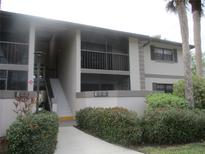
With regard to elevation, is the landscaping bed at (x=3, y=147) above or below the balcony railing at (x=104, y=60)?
below

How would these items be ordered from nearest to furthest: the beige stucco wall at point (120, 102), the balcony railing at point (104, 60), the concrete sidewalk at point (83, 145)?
the concrete sidewalk at point (83, 145), the beige stucco wall at point (120, 102), the balcony railing at point (104, 60)

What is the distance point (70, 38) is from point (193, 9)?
9.37m

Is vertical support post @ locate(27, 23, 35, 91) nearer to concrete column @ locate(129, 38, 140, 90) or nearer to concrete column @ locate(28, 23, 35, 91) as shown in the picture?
concrete column @ locate(28, 23, 35, 91)

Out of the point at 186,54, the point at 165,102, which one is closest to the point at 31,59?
the point at 165,102

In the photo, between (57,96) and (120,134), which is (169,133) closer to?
(120,134)

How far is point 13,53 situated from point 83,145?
7574 millimetres

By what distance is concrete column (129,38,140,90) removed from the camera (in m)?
16.8

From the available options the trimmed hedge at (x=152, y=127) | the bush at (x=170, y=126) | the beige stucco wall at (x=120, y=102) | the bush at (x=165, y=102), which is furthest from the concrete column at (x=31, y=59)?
the bush at (x=170, y=126)

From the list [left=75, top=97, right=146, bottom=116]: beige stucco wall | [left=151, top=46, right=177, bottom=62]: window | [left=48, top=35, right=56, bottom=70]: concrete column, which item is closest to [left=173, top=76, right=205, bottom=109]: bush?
[left=75, top=97, right=146, bottom=116]: beige stucco wall

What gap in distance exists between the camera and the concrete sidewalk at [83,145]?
27.2 feet

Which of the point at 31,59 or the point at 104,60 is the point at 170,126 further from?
the point at 31,59

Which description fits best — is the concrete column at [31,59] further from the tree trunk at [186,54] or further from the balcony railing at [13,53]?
the tree trunk at [186,54]

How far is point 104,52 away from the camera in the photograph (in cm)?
1609

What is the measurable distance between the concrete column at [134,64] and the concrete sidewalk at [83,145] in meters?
7.17
